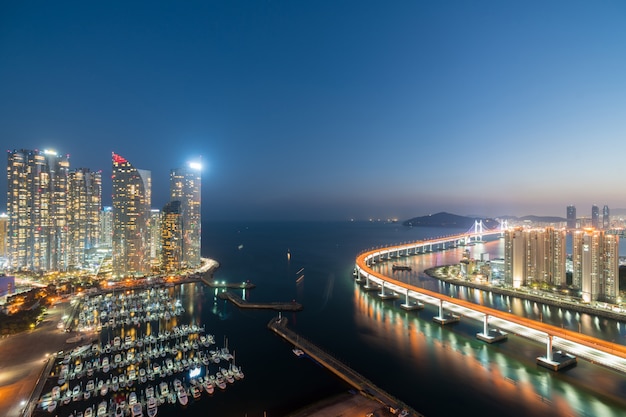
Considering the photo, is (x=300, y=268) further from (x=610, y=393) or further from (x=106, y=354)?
(x=610, y=393)

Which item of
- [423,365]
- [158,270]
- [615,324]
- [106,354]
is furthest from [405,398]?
[158,270]

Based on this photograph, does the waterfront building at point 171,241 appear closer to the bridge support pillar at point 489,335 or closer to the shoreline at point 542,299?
the shoreline at point 542,299

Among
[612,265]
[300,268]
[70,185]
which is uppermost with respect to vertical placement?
[70,185]

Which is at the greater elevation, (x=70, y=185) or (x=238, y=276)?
(x=70, y=185)

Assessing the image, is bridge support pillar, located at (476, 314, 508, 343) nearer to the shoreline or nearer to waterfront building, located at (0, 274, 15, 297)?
the shoreline

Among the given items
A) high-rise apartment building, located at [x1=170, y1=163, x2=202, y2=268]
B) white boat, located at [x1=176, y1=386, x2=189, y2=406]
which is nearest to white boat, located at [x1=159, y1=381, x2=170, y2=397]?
white boat, located at [x1=176, y1=386, x2=189, y2=406]

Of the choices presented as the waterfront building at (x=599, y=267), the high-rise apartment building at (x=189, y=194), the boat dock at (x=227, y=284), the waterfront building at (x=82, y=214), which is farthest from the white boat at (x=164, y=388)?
the waterfront building at (x=82, y=214)

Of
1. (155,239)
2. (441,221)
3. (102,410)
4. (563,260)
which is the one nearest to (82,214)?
(155,239)
